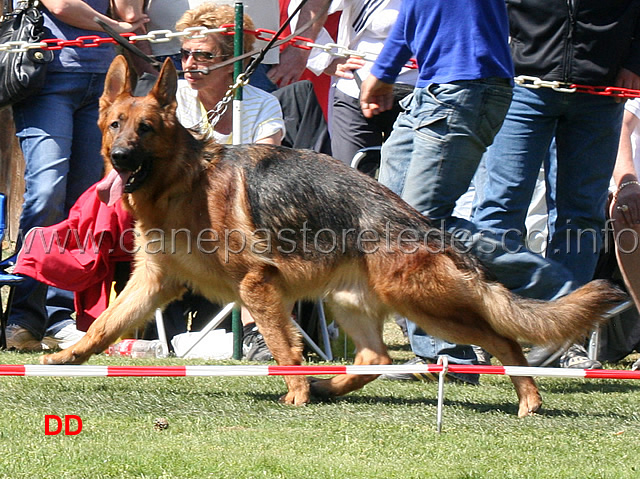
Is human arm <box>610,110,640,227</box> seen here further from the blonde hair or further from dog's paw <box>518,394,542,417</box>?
the blonde hair

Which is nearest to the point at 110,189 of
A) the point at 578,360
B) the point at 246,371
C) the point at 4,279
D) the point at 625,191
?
the point at 4,279

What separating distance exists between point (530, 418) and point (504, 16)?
210 cm

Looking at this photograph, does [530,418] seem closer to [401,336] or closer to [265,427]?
[265,427]

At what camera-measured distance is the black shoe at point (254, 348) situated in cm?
605

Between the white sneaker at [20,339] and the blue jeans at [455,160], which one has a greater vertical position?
the blue jeans at [455,160]

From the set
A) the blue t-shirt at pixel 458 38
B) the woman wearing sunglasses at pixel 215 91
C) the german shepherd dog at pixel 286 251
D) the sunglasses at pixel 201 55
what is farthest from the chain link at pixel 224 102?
the blue t-shirt at pixel 458 38

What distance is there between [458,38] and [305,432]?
7.28 ft

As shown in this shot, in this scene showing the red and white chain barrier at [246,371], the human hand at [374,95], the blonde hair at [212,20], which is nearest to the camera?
the red and white chain barrier at [246,371]

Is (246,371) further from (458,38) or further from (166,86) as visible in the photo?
(458,38)

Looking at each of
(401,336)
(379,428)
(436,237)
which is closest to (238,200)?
(436,237)

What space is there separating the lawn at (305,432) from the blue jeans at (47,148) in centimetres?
171

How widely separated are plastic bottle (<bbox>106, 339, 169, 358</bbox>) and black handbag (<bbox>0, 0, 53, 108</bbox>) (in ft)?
5.97

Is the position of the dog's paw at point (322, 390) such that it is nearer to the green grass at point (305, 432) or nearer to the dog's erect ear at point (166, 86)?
the green grass at point (305, 432)

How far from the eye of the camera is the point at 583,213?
5.71 m
